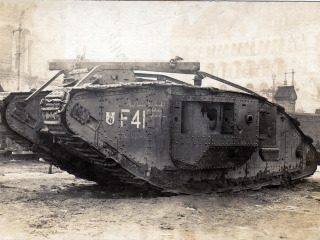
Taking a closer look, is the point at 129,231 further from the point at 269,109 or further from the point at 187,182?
the point at 269,109

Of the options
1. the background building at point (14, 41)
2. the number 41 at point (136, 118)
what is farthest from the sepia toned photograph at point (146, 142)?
the background building at point (14, 41)

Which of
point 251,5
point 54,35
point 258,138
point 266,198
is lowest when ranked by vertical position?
point 266,198

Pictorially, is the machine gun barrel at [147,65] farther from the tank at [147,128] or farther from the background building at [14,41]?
the background building at [14,41]

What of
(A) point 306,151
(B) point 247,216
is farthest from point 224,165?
(A) point 306,151

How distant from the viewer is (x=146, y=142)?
809 centimetres

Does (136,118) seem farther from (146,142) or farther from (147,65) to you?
(147,65)

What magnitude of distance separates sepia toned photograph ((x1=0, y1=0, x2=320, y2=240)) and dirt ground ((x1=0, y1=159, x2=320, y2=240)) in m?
0.03

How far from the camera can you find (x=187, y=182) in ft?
28.3

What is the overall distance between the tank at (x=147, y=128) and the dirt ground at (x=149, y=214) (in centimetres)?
53

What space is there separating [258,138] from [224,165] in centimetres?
116

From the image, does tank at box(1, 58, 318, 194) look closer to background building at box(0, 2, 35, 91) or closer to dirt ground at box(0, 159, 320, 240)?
dirt ground at box(0, 159, 320, 240)

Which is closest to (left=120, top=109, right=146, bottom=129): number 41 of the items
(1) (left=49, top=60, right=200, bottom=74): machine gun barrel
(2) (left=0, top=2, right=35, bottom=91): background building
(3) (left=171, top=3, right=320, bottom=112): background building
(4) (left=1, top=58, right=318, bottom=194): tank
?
(4) (left=1, top=58, right=318, bottom=194): tank

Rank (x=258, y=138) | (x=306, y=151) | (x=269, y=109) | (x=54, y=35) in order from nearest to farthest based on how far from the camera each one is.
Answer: (x=258, y=138) → (x=269, y=109) → (x=306, y=151) → (x=54, y=35)

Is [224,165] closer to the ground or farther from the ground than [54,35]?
closer to the ground
